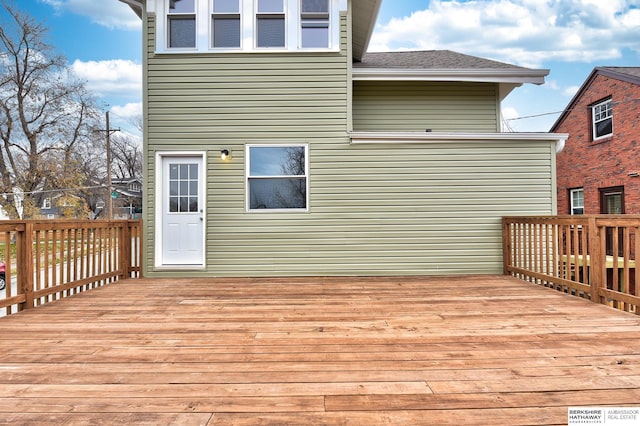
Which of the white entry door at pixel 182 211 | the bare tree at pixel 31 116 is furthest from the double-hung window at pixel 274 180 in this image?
the bare tree at pixel 31 116

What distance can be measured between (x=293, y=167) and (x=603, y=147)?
28.7 ft

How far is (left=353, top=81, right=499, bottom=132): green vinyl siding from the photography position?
611 centimetres

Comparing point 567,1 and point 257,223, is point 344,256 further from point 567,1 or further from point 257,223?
point 567,1

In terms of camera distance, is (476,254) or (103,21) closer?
(476,254)

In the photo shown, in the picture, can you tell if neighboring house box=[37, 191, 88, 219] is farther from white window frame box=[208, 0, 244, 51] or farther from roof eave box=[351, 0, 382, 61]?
roof eave box=[351, 0, 382, 61]

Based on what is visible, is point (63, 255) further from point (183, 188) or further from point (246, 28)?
point (246, 28)

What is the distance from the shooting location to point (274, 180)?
205 inches

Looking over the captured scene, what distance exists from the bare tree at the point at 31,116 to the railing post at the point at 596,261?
58.3 ft

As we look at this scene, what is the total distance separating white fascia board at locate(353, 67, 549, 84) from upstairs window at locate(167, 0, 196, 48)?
8.63 ft

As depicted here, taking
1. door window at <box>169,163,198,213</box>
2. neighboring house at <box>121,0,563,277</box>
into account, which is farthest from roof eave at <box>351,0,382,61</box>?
door window at <box>169,163,198,213</box>

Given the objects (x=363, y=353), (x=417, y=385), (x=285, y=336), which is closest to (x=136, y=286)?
(x=285, y=336)

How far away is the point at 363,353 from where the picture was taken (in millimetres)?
2244

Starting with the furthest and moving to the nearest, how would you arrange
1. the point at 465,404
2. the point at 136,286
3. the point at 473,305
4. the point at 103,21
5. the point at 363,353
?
the point at 103,21
the point at 136,286
the point at 473,305
the point at 363,353
the point at 465,404

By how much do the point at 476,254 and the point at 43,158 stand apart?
60.0 ft
